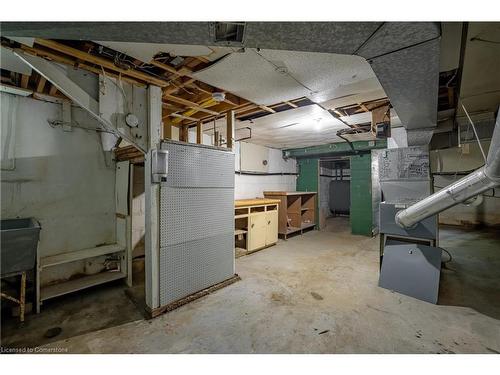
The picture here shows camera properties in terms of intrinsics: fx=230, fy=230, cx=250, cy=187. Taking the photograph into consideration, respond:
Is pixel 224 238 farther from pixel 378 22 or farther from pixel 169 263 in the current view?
pixel 378 22

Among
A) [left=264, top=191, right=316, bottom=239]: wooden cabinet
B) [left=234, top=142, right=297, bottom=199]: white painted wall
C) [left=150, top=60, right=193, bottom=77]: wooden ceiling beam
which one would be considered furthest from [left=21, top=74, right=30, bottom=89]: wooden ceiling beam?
[left=264, top=191, right=316, bottom=239]: wooden cabinet

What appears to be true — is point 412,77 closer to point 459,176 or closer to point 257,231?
point 257,231

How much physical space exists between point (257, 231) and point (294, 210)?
178 centimetres

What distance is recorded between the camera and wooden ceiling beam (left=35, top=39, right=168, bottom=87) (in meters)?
1.61

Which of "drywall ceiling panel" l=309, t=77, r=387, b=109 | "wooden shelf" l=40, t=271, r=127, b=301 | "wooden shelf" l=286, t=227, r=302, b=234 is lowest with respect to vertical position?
"wooden shelf" l=40, t=271, r=127, b=301

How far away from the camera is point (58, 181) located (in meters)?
2.74

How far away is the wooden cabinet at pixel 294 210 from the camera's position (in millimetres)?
5184

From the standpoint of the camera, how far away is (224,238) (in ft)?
9.50

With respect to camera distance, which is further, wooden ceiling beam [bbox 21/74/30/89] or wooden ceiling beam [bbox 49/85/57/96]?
wooden ceiling beam [bbox 49/85/57/96]

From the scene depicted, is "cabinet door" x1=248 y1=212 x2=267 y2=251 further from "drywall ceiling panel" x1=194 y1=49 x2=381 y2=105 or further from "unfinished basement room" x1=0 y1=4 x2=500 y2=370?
"drywall ceiling panel" x1=194 y1=49 x2=381 y2=105

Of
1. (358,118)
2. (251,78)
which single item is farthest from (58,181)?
(358,118)

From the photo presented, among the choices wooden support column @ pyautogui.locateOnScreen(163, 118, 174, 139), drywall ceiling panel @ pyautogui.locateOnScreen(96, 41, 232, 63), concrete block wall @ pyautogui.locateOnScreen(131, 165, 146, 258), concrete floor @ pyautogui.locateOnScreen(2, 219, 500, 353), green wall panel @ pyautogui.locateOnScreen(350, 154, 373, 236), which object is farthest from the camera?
green wall panel @ pyautogui.locateOnScreen(350, 154, 373, 236)

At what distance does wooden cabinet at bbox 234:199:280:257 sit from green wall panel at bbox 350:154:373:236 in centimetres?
221

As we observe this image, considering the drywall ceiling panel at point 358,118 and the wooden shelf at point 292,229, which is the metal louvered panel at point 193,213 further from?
the wooden shelf at point 292,229
